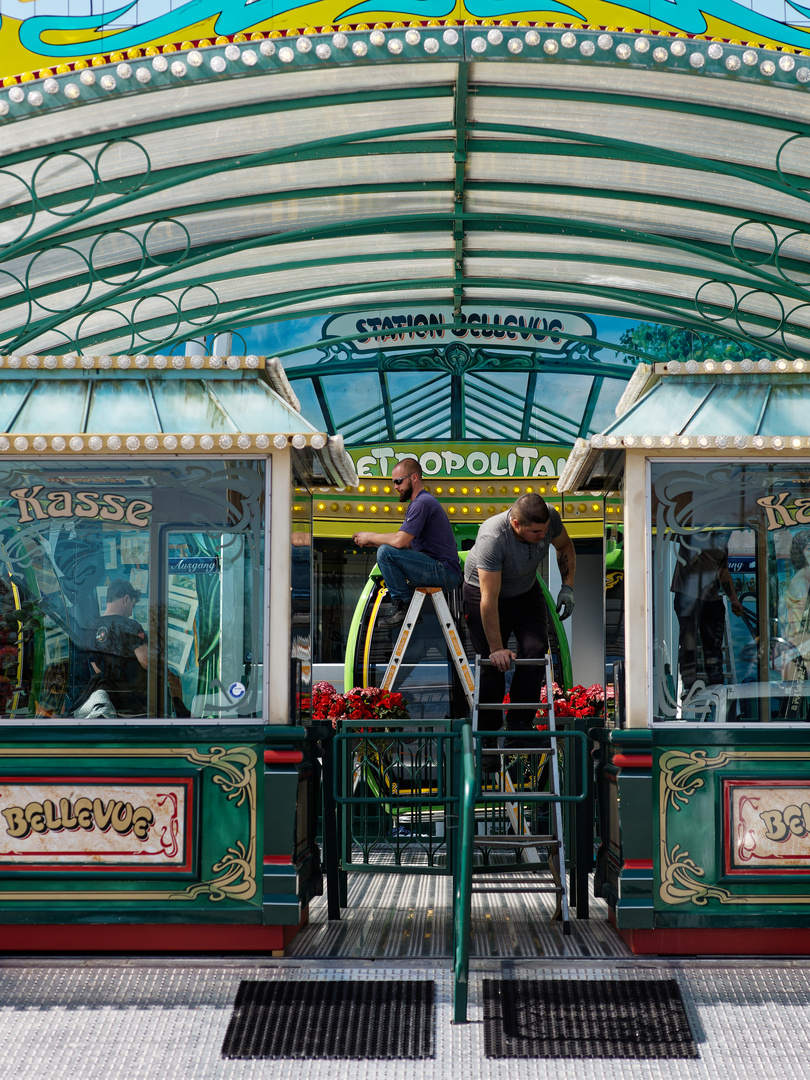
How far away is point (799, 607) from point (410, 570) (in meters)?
2.56

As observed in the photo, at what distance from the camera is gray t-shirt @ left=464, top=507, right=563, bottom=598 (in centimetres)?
648

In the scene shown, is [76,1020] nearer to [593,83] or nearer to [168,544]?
[168,544]

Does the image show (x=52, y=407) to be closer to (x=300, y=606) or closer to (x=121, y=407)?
(x=121, y=407)

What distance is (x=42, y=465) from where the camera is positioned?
18.1 feet

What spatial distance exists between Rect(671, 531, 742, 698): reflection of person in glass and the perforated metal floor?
56.4 inches

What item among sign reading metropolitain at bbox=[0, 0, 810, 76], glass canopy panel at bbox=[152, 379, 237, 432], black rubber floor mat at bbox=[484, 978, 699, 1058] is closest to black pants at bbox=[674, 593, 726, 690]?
black rubber floor mat at bbox=[484, 978, 699, 1058]

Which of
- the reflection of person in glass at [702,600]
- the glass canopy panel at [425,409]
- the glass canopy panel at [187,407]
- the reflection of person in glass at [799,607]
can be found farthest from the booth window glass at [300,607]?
the glass canopy panel at [425,409]

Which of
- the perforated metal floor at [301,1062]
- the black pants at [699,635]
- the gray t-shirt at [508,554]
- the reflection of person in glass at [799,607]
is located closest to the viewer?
the perforated metal floor at [301,1062]

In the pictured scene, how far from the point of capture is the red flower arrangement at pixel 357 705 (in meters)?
7.09

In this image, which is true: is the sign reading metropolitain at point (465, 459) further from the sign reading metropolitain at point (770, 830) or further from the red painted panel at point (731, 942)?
the red painted panel at point (731, 942)

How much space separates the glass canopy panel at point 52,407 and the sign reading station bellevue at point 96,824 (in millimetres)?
1752

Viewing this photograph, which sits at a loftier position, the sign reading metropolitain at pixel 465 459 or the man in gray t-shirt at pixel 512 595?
the sign reading metropolitain at pixel 465 459

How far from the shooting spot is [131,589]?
227 inches

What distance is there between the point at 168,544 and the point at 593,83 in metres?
3.76
